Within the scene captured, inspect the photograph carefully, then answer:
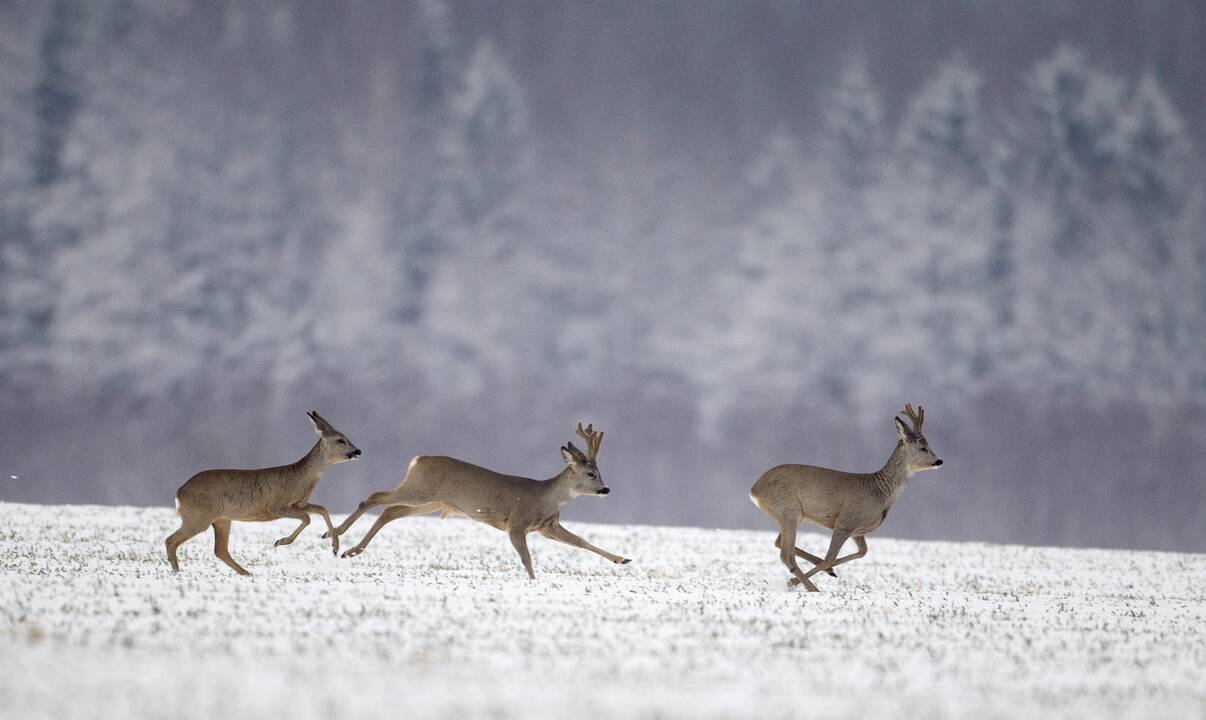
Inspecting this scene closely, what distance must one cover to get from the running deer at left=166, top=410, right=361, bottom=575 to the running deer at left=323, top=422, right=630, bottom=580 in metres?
0.83

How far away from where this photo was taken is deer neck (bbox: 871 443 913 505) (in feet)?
56.2

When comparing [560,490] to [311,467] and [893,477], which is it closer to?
[311,467]

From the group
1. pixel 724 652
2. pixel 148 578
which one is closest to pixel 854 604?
pixel 724 652

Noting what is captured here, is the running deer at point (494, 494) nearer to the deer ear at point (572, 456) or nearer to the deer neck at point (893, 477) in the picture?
the deer ear at point (572, 456)

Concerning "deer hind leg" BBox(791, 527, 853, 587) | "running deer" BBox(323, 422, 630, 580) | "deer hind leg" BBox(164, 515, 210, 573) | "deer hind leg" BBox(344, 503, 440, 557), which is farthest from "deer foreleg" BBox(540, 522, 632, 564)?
"deer hind leg" BBox(164, 515, 210, 573)

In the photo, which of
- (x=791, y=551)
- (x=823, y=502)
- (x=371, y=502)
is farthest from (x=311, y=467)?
(x=823, y=502)

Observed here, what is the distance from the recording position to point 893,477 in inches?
682

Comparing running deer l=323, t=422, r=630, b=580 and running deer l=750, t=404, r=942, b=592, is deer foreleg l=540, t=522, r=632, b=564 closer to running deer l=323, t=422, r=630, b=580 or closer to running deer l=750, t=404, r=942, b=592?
running deer l=323, t=422, r=630, b=580

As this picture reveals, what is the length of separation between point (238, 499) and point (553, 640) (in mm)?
Answer: 6459

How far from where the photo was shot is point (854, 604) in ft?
48.9

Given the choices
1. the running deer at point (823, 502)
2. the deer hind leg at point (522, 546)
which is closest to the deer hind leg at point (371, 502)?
the deer hind leg at point (522, 546)

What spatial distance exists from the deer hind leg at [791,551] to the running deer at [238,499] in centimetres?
593

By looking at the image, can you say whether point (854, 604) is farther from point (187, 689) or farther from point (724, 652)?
point (187, 689)

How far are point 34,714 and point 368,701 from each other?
1.88 metres
